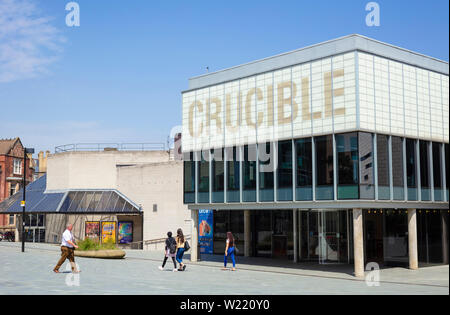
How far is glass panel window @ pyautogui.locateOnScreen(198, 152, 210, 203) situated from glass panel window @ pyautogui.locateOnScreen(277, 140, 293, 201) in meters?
5.36

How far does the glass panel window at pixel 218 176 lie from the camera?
30578 millimetres

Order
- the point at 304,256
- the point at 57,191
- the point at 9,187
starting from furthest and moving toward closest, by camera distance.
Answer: the point at 9,187, the point at 57,191, the point at 304,256

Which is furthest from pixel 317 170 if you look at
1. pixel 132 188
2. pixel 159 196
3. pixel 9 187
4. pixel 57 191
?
pixel 9 187

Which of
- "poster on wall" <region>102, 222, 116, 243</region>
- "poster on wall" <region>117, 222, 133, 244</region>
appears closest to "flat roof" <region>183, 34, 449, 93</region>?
"poster on wall" <region>117, 222, 133, 244</region>

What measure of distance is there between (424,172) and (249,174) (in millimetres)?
8789

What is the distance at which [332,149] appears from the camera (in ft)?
82.1

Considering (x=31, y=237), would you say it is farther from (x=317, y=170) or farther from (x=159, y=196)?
(x=317, y=170)

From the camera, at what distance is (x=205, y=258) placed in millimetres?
34594

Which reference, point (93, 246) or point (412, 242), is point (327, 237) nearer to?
point (412, 242)

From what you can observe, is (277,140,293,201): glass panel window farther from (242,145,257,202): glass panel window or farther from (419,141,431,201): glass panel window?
(419,141,431,201): glass panel window

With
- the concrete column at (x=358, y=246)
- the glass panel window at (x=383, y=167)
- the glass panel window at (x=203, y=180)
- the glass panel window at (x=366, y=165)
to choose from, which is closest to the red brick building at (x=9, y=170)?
the glass panel window at (x=203, y=180)

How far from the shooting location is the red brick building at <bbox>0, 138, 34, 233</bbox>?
2965 inches
